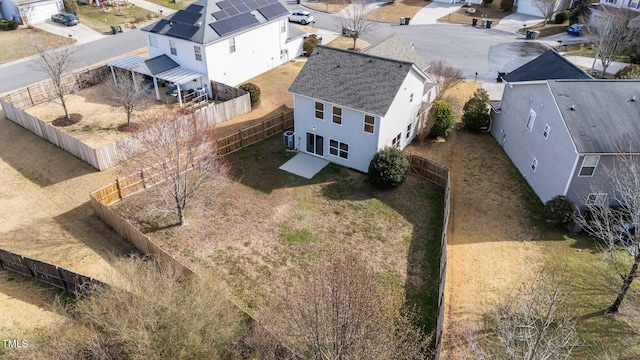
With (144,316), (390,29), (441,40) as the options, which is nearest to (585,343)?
(144,316)

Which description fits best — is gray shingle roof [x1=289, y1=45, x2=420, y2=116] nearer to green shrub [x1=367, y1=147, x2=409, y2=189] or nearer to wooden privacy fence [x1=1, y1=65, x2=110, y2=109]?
green shrub [x1=367, y1=147, x2=409, y2=189]

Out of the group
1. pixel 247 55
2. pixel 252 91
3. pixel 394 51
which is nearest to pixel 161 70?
pixel 247 55

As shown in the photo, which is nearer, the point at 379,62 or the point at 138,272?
the point at 138,272

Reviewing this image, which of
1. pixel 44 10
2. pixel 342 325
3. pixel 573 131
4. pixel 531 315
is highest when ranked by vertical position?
pixel 573 131

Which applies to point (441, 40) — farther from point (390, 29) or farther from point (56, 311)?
point (56, 311)

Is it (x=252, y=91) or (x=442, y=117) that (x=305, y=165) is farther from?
(x=442, y=117)
